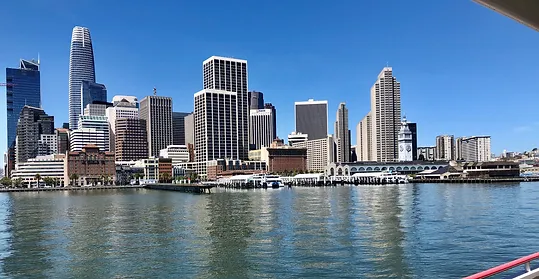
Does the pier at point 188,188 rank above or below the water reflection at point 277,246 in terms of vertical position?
below

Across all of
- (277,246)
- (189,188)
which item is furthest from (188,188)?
(277,246)

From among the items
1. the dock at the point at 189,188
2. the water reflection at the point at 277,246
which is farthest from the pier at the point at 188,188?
the water reflection at the point at 277,246

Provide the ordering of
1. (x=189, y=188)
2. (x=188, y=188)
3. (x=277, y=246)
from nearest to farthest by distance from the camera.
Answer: (x=277, y=246) → (x=189, y=188) → (x=188, y=188)

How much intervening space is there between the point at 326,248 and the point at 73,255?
15.3m

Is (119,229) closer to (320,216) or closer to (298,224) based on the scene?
(298,224)

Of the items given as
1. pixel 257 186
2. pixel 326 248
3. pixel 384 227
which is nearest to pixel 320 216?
pixel 384 227

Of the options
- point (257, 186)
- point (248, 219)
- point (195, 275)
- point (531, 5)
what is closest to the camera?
point (531, 5)

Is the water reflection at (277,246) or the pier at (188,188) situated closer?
the water reflection at (277,246)

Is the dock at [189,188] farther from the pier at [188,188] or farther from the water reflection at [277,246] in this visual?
the water reflection at [277,246]

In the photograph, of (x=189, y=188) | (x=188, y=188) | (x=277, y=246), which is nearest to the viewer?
(x=277, y=246)

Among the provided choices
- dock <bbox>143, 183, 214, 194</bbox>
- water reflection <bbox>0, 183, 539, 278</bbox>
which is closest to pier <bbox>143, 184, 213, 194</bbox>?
dock <bbox>143, 183, 214, 194</bbox>

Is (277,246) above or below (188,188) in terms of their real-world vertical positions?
above

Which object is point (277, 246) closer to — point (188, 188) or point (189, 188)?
point (189, 188)

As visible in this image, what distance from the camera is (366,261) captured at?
81.7 ft
